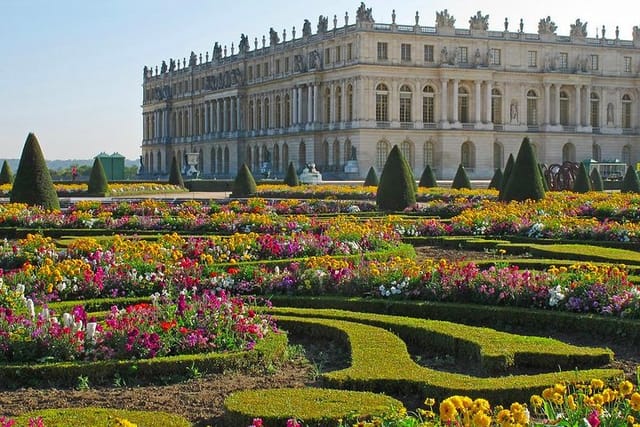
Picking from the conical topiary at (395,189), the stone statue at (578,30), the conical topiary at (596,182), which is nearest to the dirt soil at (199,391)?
the conical topiary at (395,189)

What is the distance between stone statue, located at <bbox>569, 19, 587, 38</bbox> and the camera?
75125 millimetres

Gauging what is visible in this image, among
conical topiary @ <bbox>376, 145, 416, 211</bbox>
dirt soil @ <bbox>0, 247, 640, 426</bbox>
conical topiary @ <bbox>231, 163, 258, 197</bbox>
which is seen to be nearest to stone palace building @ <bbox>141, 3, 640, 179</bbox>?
conical topiary @ <bbox>231, 163, 258, 197</bbox>

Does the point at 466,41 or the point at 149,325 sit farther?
the point at 466,41

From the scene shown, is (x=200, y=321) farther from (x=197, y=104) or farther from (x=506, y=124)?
(x=197, y=104)

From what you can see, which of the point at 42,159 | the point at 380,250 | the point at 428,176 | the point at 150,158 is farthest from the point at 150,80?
the point at 380,250

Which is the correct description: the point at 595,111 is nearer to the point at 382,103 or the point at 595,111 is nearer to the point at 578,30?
the point at 578,30

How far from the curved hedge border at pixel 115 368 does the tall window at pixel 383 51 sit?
61710mm

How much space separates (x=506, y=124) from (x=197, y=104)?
3521 centimetres

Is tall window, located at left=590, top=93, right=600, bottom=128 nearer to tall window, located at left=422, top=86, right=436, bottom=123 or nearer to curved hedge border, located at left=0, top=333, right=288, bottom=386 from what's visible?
tall window, located at left=422, top=86, right=436, bottom=123

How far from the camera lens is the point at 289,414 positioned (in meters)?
7.19

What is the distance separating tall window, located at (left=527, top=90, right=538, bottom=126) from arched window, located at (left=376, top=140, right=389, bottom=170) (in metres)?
11.6

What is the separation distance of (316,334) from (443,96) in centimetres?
6128

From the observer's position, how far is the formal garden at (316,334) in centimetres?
736

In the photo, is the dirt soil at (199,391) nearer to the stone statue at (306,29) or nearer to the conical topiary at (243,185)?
the conical topiary at (243,185)
